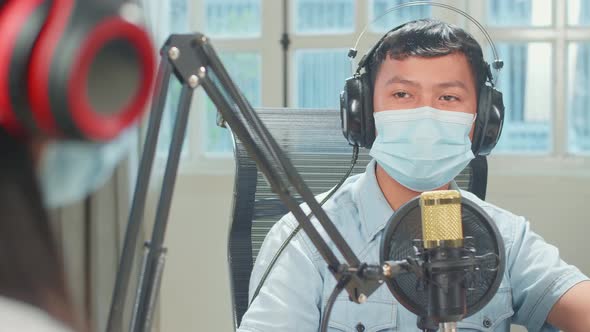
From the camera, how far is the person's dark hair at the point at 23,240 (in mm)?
261

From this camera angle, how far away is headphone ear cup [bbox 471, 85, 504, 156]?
4.26ft

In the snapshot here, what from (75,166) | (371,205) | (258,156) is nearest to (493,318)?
(371,205)

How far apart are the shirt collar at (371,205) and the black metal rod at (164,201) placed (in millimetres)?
679

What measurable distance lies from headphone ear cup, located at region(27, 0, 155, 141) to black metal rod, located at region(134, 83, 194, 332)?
377 mm

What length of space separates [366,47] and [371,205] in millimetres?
1529

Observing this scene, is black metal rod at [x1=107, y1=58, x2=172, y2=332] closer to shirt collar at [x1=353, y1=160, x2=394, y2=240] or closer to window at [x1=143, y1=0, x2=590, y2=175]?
shirt collar at [x1=353, y1=160, x2=394, y2=240]

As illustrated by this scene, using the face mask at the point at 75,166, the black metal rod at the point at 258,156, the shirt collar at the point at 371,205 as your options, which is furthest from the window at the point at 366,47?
the face mask at the point at 75,166

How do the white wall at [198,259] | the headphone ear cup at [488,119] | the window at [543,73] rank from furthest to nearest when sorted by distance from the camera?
1. the white wall at [198,259]
2. the window at [543,73]
3. the headphone ear cup at [488,119]

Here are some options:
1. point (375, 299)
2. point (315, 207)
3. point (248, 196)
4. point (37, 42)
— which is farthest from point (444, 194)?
point (248, 196)

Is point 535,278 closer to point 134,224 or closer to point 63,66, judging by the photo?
point 134,224

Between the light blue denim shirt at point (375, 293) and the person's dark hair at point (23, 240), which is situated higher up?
the person's dark hair at point (23, 240)

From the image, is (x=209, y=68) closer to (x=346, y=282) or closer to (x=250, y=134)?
(x=250, y=134)

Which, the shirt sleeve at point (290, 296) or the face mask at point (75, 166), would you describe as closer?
the face mask at point (75, 166)

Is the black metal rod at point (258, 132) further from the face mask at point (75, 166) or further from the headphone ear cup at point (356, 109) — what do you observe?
the headphone ear cup at point (356, 109)
